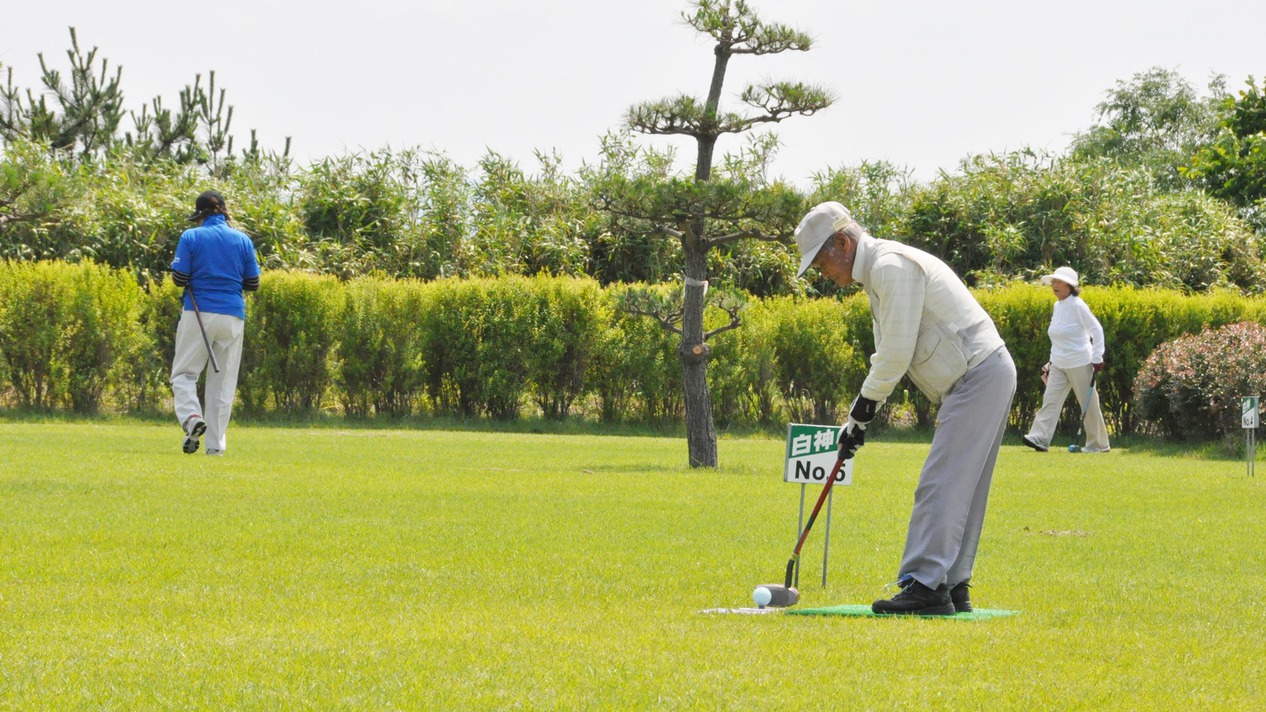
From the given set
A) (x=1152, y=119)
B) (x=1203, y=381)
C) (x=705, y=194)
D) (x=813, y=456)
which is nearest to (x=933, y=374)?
(x=813, y=456)

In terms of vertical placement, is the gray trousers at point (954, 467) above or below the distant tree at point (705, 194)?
below

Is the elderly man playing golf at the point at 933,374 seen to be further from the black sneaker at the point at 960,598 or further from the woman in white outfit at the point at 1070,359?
the woman in white outfit at the point at 1070,359

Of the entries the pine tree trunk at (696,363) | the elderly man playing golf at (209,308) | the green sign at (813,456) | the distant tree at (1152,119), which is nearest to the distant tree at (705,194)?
the pine tree trunk at (696,363)

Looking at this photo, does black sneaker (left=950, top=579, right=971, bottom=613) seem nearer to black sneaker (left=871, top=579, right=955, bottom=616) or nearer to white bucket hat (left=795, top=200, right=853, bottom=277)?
black sneaker (left=871, top=579, right=955, bottom=616)

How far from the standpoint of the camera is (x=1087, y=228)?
26844 millimetres

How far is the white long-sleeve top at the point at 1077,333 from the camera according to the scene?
55.2ft

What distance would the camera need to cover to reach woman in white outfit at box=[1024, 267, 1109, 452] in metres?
16.8

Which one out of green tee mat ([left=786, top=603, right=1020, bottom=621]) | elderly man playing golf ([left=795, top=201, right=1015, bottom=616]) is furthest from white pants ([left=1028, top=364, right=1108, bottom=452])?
green tee mat ([left=786, top=603, right=1020, bottom=621])

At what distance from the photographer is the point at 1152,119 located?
51.2 m

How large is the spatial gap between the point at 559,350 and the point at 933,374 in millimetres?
14841

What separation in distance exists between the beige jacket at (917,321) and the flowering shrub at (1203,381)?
12.5 metres

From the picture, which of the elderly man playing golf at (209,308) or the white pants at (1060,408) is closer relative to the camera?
Answer: the elderly man playing golf at (209,308)

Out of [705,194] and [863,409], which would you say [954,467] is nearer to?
[863,409]

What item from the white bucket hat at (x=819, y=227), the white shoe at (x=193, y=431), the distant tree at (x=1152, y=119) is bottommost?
the white shoe at (x=193, y=431)
